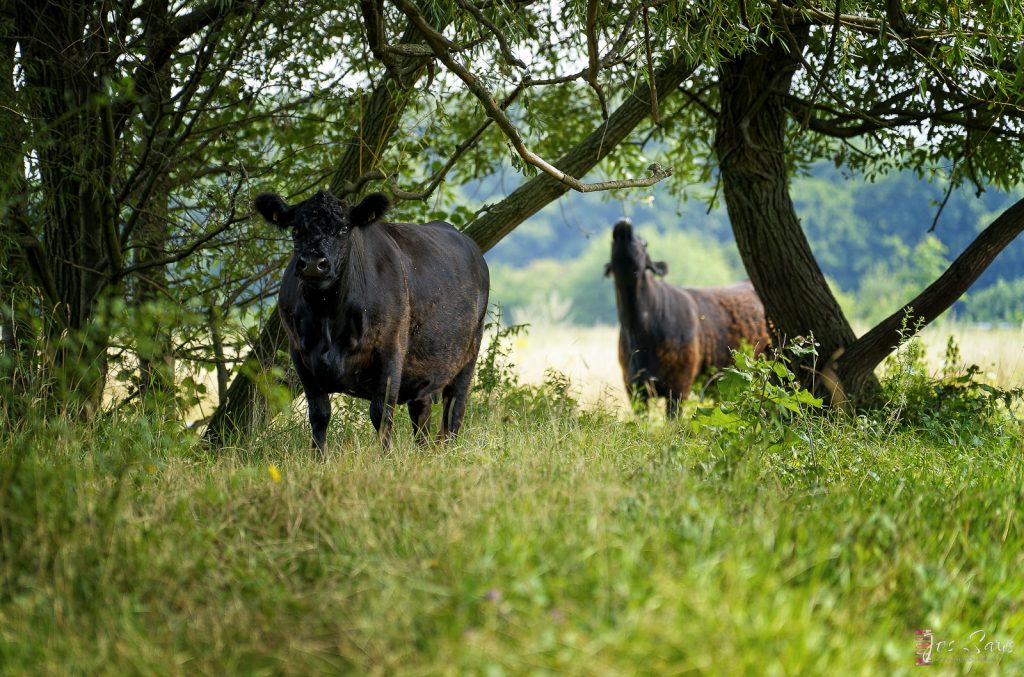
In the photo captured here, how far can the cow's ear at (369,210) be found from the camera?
20.0ft

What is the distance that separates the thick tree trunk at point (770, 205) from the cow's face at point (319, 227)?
14.1 ft

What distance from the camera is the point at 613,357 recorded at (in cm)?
2820

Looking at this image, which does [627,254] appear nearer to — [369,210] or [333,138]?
[333,138]

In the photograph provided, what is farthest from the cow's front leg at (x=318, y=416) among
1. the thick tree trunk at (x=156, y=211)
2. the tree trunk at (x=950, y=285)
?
the tree trunk at (x=950, y=285)

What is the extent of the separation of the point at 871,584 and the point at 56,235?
6081 millimetres

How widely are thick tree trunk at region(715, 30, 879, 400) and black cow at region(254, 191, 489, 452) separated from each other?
3249 millimetres

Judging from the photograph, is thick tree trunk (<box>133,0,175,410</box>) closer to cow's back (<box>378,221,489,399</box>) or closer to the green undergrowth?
the green undergrowth

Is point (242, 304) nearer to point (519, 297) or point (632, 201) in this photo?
point (632, 201)

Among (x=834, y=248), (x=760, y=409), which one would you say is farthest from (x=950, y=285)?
(x=834, y=248)

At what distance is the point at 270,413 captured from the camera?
7.20 meters

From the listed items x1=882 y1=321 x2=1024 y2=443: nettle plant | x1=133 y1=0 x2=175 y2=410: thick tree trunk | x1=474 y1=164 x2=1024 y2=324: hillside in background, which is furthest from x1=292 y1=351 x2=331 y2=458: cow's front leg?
x1=474 y1=164 x2=1024 y2=324: hillside in background

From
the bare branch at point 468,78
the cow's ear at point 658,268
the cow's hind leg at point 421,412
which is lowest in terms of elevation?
the cow's hind leg at point 421,412

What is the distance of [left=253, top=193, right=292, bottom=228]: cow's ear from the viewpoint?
596cm
